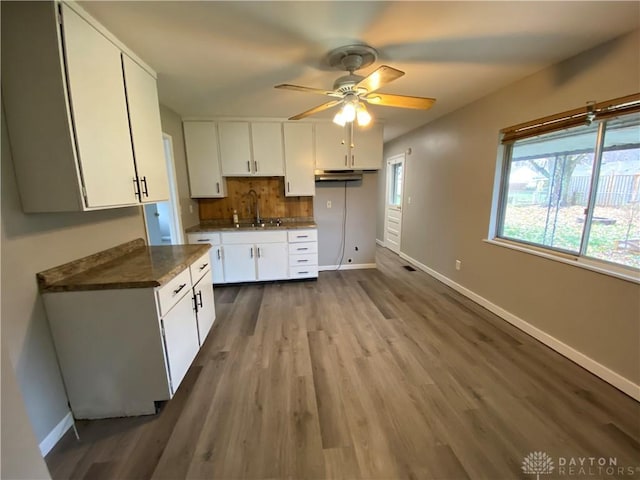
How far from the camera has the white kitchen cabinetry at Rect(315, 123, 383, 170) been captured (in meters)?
3.90

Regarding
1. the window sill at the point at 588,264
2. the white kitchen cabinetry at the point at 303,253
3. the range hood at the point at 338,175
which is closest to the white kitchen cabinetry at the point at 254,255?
the white kitchen cabinetry at the point at 303,253

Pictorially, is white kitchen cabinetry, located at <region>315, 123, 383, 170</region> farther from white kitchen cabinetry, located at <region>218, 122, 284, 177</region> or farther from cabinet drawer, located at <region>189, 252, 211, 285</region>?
cabinet drawer, located at <region>189, 252, 211, 285</region>

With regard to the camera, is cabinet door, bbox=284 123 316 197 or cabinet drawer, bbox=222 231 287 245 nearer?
cabinet drawer, bbox=222 231 287 245

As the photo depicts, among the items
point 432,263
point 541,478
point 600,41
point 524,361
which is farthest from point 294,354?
point 600,41

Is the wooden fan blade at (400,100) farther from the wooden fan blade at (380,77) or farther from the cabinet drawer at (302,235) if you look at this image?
the cabinet drawer at (302,235)

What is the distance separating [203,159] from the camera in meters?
3.68

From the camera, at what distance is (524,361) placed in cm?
216

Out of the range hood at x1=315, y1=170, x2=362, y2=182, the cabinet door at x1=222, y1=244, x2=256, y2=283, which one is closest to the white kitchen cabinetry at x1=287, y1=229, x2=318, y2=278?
the cabinet door at x1=222, y1=244, x2=256, y2=283

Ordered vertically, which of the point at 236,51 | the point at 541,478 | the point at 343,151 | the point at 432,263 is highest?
the point at 236,51

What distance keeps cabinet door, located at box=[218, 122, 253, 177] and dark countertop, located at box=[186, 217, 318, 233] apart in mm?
738

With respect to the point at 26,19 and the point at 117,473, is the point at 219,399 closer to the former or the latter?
the point at 117,473

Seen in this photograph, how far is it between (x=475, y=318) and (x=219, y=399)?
2.59 meters

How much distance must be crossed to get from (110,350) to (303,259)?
2.57 m

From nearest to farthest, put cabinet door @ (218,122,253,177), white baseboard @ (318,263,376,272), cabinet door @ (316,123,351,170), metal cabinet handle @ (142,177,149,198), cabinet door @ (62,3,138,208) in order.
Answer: cabinet door @ (62,3,138,208) < metal cabinet handle @ (142,177,149,198) < cabinet door @ (218,122,253,177) < cabinet door @ (316,123,351,170) < white baseboard @ (318,263,376,272)
